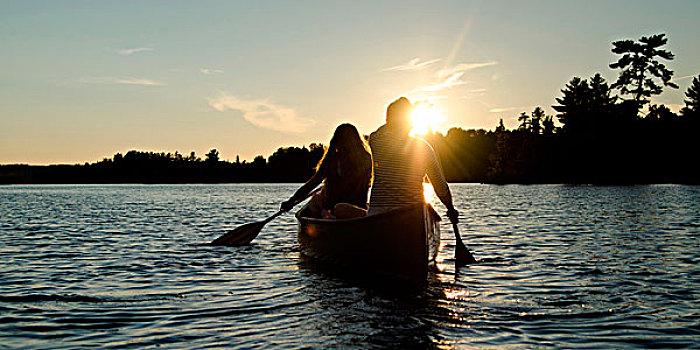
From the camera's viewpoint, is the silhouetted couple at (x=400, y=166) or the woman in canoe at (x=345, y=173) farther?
the woman in canoe at (x=345, y=173)

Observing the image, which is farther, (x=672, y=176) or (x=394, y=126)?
(x=672, y=176)

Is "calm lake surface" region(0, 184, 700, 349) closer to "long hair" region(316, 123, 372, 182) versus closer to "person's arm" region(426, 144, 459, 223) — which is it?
"person's arm" region(426, 144, 459, 223)

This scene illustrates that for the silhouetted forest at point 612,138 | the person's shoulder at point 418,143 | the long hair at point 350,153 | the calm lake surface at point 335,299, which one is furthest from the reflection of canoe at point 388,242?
the silhouetted forest at point 612,138

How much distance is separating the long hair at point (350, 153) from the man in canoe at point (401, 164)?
1.57 metres

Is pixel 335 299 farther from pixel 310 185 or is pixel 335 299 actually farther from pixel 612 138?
pixel 612 138

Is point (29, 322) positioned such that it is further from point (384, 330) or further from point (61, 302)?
point (384, 330)

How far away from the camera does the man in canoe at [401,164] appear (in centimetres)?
756

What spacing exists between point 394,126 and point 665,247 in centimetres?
752

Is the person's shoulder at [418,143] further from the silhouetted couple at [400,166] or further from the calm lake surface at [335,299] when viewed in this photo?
the calm lake surface at [335,299]

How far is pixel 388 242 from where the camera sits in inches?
311

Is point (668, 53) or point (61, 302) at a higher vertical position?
point (668, 53)

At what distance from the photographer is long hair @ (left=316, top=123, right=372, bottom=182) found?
9383mm

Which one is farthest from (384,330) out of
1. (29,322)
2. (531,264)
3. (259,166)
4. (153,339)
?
(259,166)

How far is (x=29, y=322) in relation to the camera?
20.1ft
